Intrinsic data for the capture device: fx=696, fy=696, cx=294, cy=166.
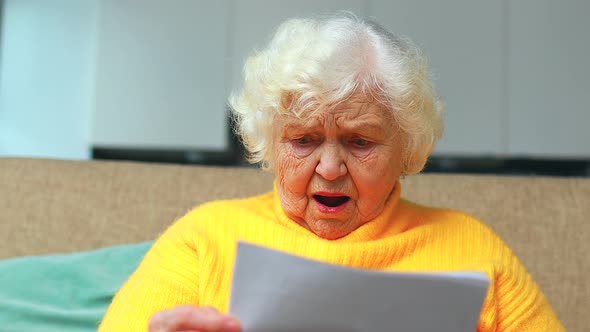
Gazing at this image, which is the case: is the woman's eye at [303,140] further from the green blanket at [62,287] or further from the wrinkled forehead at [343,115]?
the green blanket at [62,287]

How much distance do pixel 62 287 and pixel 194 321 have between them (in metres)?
0.74

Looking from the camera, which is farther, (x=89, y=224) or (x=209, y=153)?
(x=209, y=153)

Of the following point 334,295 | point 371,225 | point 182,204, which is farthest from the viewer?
point 182,204

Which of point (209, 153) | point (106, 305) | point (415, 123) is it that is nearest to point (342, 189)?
point (415, 123)

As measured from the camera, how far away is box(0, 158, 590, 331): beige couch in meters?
1.53

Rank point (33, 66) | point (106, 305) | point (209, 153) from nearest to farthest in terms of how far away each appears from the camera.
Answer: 1. point (106, 305)
2. point (209, 153)
3. point (33, 66)

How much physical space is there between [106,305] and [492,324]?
770 mm

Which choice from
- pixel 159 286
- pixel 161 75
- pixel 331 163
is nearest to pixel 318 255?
pixel 331 163

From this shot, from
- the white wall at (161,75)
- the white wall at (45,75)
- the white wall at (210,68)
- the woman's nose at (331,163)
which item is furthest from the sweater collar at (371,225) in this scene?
the white wall at (45,75)

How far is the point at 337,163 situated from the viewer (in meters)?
1.11

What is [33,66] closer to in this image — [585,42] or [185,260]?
[585,42]

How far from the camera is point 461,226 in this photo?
1.23 m

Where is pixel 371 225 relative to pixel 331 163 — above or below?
below

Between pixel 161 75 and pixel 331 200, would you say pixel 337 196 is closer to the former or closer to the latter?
pixel 331 200
